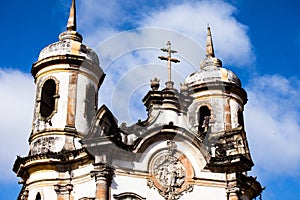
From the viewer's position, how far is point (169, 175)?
2088cm

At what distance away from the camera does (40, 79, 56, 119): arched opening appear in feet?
76.7

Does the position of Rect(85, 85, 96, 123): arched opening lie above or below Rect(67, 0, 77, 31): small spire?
below

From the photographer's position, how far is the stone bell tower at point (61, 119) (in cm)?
2102

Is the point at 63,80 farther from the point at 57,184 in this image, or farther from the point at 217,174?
the point at 217,174

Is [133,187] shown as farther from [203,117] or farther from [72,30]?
[72,30]

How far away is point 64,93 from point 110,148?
13.0 feet

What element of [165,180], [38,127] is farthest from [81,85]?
[165,180]

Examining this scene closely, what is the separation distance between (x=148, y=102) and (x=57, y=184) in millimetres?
4689

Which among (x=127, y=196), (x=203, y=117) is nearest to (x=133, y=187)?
(x=127, y=196)

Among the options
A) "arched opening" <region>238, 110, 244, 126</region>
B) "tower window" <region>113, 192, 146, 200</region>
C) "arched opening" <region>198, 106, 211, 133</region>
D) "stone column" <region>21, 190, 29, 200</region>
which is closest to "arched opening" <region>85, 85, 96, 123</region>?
"stone column" <region>21, 190, 29, 200</region>

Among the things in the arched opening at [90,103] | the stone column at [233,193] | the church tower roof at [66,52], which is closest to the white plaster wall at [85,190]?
the arched opening at [90,103]

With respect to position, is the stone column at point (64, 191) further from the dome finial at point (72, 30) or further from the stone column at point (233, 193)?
the dome finial at point (72, 30)

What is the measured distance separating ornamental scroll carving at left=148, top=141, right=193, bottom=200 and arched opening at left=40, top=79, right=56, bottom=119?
515 centimetres

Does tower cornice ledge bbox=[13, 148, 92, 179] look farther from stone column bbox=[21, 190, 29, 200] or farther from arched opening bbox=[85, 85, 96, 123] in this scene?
arched opening bbox=[85, 85, 96, 123]
